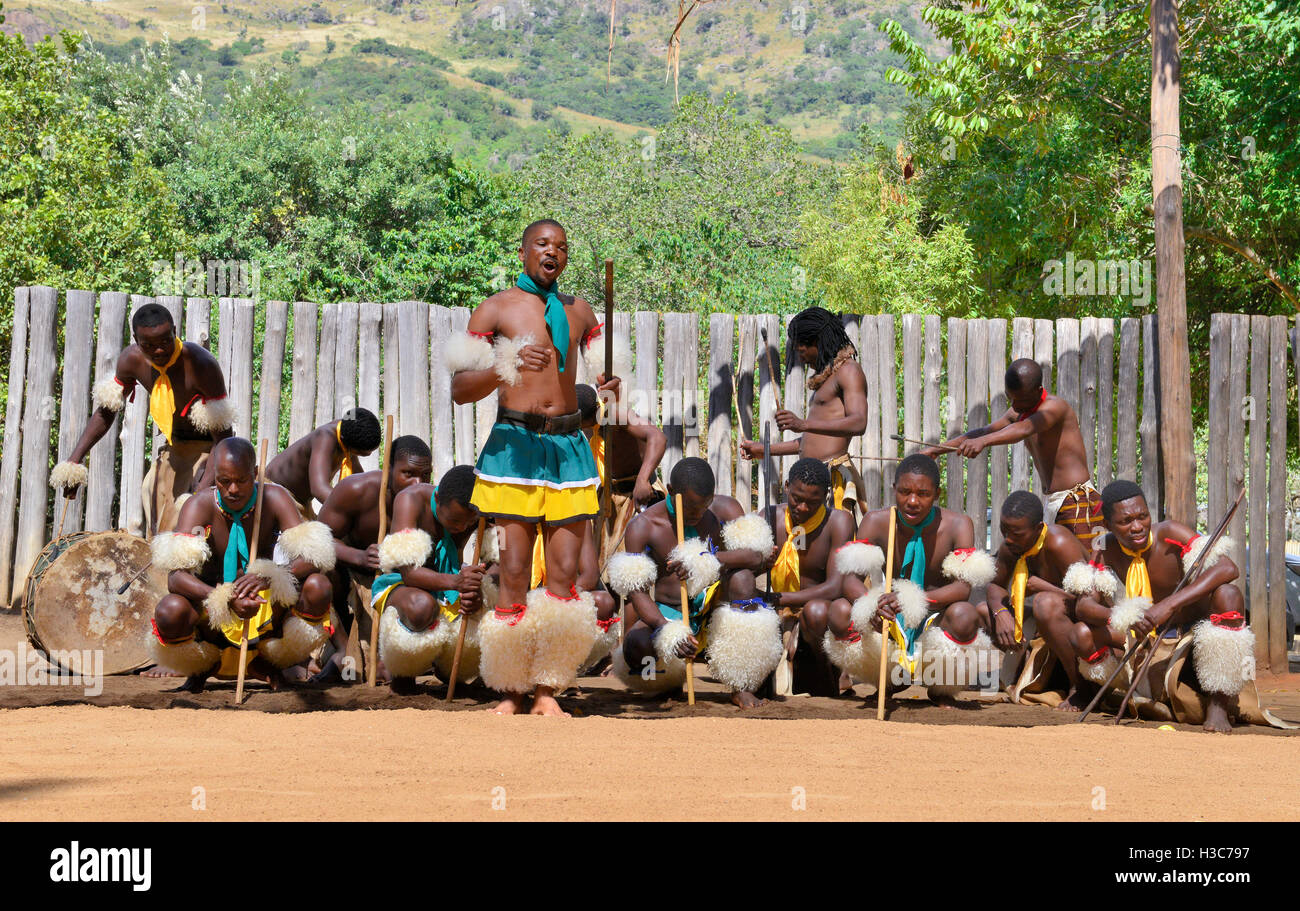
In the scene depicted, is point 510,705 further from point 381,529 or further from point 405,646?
point 381,529

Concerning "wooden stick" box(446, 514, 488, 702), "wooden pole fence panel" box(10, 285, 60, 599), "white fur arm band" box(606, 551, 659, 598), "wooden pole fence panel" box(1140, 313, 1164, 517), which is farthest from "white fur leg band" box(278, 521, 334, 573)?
"wooden pole fence panel" box(1140, 313, 1164, 517)

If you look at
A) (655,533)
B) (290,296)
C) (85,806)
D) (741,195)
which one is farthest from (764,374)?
(741,195)

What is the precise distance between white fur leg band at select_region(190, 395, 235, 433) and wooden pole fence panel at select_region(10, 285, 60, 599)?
177 centimetres

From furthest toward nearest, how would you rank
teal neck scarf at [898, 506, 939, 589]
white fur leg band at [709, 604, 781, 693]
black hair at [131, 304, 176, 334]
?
1. black hair at [131, 304, 176, 334]
2. teal neck scarf at [898, 506, 939, 589]
3. white fur leg band at [709, 604, 781, 693]

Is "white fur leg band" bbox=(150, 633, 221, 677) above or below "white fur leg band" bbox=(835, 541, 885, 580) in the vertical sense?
below

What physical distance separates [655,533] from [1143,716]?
8.57ft

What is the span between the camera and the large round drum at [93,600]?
268 inches

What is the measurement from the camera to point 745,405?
8703 mm

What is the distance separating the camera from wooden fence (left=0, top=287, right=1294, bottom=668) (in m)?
8.63

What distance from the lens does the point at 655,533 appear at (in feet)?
22.1

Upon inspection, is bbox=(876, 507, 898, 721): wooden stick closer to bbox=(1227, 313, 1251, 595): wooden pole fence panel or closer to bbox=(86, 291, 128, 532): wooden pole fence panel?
bbox=(1227, 313, 1251, 595): wooden pole fence panel

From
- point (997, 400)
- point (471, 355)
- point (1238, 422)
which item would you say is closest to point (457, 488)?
point (471, 355)

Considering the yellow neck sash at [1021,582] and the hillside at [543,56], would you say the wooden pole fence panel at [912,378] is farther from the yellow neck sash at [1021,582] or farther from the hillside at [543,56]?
the hillside at [543,56]

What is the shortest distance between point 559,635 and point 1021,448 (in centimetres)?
412
